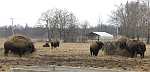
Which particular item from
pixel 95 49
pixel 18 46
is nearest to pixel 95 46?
pixel 95 49

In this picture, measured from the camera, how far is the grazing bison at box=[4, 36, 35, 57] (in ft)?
78.9

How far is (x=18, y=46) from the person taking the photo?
78.7 ft

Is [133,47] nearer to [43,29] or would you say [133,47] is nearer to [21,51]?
[21,51]

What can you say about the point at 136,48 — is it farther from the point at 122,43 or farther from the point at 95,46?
the point at 95,46

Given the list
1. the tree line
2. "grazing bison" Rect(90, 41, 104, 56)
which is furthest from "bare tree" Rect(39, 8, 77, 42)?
"grazing bison" Rect(90, 41, 104, 56)

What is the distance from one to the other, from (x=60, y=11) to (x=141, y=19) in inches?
1031

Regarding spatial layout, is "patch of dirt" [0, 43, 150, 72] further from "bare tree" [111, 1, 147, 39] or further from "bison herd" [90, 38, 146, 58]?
"bare tree" [111, 1, 147, 39]

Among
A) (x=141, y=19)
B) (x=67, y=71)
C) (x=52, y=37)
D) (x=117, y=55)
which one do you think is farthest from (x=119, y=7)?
(x=67, y=71)

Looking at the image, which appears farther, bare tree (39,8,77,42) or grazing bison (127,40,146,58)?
bare tree (39,8,77,42)

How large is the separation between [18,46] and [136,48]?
Result: 8.53 m

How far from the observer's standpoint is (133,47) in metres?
26.0

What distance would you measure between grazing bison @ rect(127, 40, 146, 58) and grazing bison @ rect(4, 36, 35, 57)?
7299mm

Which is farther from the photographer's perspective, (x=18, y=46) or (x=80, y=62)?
(x=18, y=46)

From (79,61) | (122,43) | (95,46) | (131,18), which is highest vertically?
(131,18)
